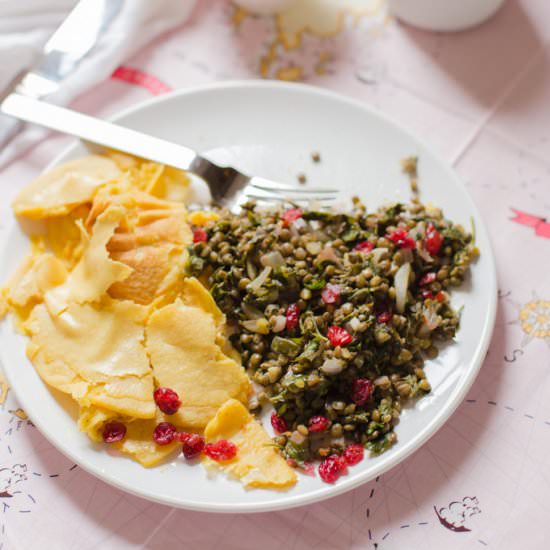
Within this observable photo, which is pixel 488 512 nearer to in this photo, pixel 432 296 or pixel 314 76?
pixel 432 296

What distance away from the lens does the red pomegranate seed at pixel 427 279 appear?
273 centimetres

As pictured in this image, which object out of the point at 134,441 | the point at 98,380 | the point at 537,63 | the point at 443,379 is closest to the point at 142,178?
the point at 98,380

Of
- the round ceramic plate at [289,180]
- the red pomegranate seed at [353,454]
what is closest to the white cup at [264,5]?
the round ceramic plate at [289,180]

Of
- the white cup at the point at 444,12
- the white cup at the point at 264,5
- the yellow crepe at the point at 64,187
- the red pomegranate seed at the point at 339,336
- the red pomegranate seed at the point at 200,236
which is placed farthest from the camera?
the white cup at the point at 264,5

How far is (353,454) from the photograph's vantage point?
239cm

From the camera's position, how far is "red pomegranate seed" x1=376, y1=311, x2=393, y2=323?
2555 mm

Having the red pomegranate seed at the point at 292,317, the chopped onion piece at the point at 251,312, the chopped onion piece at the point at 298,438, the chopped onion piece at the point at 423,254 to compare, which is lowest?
the chopped onion piece at the point at 298,438

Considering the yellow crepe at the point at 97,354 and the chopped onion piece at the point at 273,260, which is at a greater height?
the chopped onion piece at the point at 273,260

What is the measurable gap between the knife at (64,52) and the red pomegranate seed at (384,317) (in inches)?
83.1

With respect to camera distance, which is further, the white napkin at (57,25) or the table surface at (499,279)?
the white napkin at (57,25)

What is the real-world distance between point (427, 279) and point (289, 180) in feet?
2.62

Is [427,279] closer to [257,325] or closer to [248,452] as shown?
[257,325]

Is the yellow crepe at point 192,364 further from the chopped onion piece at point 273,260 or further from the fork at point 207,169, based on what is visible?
the fork at point 207,169

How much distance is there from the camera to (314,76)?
3.78 m
